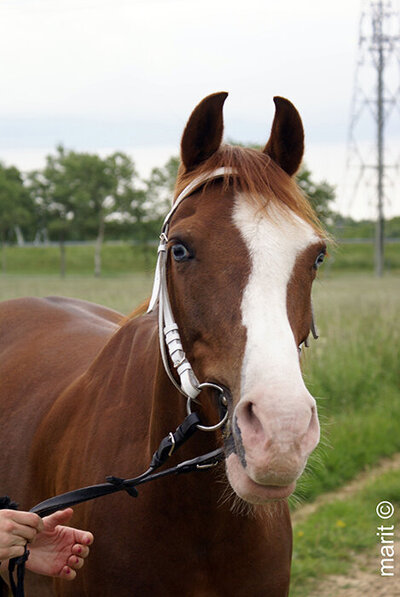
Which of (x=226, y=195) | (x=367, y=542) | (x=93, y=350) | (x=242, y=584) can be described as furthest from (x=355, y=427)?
(x=226, y=195)

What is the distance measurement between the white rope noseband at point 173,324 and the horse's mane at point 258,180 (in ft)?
0.12

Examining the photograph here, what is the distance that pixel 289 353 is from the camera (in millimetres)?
1807

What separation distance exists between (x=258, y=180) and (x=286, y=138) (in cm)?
32

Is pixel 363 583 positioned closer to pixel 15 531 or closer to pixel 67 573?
pixel 67 573

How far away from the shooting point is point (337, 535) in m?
5.24

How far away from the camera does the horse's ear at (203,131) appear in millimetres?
2332

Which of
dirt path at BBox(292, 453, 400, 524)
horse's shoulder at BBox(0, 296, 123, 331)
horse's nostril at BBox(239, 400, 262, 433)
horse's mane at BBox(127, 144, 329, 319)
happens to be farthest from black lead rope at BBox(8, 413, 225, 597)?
dirt path at BBox(292, 453, 400, 524)

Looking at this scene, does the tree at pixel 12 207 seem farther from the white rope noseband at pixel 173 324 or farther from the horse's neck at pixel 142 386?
the white rope noseband at pixel 173 324

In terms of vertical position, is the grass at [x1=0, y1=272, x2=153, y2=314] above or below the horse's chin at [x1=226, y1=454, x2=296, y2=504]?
below

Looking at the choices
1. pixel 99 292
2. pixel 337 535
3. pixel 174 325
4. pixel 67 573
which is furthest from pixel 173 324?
pixel 99 292

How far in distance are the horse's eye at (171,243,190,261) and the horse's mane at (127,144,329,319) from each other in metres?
0.26

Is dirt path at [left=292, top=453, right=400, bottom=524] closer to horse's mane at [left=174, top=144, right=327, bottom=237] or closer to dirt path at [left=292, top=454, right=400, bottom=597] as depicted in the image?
dirt path at [left=292, top=454, right=400, bottom=597]

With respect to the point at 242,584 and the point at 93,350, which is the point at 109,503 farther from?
the point at 93,350

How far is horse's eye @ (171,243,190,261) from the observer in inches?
85.0
